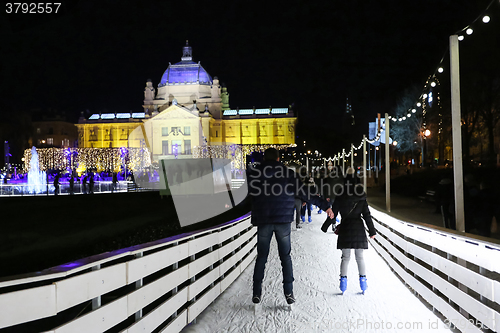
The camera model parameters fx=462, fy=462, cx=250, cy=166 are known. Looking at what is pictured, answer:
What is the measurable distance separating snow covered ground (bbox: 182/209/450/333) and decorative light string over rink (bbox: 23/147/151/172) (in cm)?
6537

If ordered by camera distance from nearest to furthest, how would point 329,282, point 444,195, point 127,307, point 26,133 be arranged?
point 127,307
point 329,282
point 444,195
point 26,133

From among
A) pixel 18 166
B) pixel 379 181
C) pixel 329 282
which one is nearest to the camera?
pixel 329 282

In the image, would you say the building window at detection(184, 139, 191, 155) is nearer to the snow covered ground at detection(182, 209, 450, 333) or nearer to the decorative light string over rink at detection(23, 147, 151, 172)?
the decorative light string over rink at detection(23, 147, 151, 172)

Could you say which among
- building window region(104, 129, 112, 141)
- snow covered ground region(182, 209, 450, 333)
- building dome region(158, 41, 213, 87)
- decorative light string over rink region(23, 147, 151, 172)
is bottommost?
snow covered ground region(182, 209, 450, 333)

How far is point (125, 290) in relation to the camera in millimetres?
4070

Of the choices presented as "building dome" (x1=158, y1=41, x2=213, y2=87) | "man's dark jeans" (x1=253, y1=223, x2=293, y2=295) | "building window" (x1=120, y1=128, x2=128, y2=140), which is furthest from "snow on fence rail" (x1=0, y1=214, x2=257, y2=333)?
"building dome" (x1=158, y1=41, x2=213, y2=87)

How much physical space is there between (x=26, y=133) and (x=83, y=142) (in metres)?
12.1

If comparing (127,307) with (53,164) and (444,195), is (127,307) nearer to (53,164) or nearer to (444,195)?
(444,195)

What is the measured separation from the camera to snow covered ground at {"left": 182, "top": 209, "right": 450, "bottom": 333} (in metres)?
4.95

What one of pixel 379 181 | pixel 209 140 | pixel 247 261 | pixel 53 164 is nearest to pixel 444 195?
pixel 247 261

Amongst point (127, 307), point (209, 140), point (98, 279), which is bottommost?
point (127, 307)

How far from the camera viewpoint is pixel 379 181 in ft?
130

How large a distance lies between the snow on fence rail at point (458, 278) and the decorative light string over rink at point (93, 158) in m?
66.7

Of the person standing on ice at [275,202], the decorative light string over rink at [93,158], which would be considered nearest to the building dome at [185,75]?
the decorative light string over rink at [93,158]
